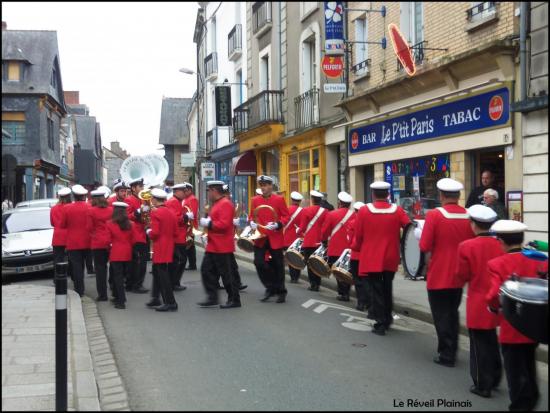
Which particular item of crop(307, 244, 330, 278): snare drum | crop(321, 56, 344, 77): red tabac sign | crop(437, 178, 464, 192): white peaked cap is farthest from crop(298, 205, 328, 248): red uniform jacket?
crop(321, 56, 344, 77): red tabac sign

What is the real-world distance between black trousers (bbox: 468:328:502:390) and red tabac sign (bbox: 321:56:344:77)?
10.4 metres

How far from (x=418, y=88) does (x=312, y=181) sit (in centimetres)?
618

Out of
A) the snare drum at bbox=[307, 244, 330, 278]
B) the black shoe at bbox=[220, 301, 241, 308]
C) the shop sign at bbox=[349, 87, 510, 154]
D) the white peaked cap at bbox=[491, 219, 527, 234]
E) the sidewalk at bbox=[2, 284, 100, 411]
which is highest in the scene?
the shop sign at bbox=[349, 87, 510, 154]

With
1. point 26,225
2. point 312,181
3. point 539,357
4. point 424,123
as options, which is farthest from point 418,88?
point 26,225

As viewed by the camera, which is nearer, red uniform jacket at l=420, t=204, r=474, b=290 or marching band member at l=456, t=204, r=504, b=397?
marching band member at l=456, t=204, r=504, b=397

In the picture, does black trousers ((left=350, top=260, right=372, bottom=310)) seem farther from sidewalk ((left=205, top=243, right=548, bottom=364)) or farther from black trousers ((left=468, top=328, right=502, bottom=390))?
black trousers ((left=468, top=328, right=502, bottom=390))

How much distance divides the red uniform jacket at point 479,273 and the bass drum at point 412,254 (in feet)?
9.33

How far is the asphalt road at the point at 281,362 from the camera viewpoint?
516 centimetres

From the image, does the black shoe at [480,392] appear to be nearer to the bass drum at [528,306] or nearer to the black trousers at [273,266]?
the bass drum at [528,306]

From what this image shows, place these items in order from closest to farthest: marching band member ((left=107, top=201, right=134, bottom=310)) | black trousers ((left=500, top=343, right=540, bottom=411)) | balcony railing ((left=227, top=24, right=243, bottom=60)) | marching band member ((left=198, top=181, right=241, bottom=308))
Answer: black trousers ((left=500, top=343, right=540, bottom=411)) → balcony railing ((left=227, top=24, right=243, bottom=60)) → marching band member ((left=198, top=181, right=241, bottom=308)) → marching band member ((left=107, top=201, right=134, bottom=310))

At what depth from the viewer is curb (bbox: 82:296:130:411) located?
5176 millimetres

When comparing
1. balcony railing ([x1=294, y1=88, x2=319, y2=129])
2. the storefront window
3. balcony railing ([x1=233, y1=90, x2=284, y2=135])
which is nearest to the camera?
balcony railing ([x1=233, y1=90, x2=284, y2=135])

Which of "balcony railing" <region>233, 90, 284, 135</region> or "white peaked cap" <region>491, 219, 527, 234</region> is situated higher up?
"balcony railing" <region>233, 90, 284, 135</region>

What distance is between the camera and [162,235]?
9031 mm
